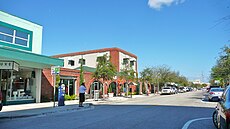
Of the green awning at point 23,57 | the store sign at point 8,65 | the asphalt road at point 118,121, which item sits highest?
the green awning at point 23,57

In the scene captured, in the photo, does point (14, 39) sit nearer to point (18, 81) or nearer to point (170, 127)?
point (18, 81)

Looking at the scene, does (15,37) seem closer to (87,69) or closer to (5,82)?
(5,82)

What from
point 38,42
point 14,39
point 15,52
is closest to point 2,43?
point 14,39

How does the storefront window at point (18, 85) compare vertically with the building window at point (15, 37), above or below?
below

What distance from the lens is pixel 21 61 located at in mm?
18672

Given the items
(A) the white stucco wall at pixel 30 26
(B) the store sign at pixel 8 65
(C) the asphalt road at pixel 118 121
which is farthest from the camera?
(A) the white stucco wall at pixel 30 26

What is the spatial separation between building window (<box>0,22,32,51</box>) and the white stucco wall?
0.35m

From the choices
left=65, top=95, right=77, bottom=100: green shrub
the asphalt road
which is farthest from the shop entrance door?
left=65, top=95, right=77, bottom=100: green shrub

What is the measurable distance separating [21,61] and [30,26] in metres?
4.43

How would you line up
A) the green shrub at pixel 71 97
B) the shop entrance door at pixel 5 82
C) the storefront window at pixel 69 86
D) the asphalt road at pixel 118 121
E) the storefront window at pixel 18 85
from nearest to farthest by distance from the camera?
the asphalt road at pixel 118 121, the shop entrance door at pixel 5 82, the storefront window at pixel 18 85, the green shrub at pixel 71 97, the storefront window at pixel 69 86

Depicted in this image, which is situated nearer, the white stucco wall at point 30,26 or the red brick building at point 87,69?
the white stucco wall at point 30,26

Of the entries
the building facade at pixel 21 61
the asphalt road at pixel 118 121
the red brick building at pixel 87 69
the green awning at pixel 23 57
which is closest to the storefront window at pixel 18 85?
the building facade at pixel 21 61

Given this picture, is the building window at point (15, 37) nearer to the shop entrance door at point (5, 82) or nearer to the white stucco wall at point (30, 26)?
→ the white stucco wall at point (30, 26)

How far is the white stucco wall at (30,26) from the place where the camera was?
19.2 m
